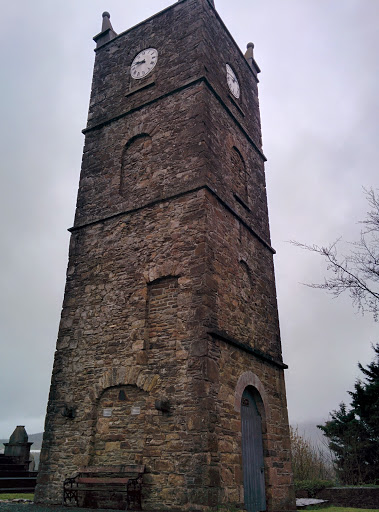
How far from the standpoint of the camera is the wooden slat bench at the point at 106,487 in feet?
25.0

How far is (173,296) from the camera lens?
8.91 metres

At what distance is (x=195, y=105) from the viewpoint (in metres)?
10.6

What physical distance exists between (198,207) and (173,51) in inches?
204

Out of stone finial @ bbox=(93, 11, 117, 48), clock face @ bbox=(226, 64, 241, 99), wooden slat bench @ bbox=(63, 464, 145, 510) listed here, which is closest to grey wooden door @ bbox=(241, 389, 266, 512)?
wooden slat bench @ bbox=(63, 464, 145, 510)

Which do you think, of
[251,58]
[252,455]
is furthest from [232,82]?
[252,455]

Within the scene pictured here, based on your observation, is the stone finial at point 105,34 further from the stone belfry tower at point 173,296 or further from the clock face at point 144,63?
the clock face at point 144,63

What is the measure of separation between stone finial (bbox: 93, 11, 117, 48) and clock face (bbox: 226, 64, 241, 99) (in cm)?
397

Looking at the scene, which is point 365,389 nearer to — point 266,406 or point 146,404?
point 266,406

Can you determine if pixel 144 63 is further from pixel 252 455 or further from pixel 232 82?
pixel 252 455

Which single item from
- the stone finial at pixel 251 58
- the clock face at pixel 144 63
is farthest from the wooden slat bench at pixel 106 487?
the stone finial at pixel 251 58

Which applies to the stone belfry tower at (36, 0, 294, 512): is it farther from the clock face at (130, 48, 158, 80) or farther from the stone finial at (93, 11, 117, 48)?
the stone finial at (93, 11, 117, 48)

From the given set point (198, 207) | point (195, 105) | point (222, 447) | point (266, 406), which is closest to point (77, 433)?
point (222, 447)

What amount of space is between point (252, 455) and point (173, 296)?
3645mm

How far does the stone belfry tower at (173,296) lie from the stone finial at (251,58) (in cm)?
234
